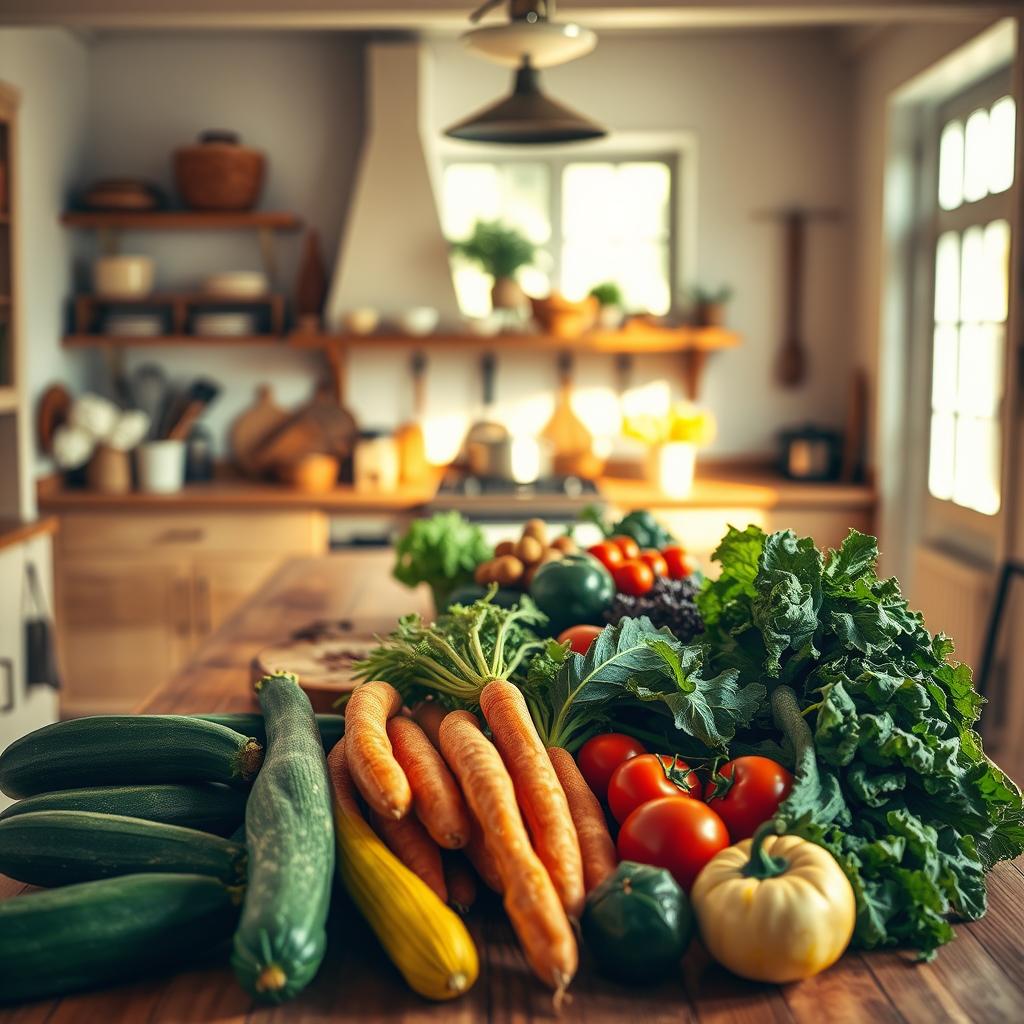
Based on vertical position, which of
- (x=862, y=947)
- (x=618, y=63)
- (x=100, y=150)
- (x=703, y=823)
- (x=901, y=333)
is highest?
(x=618, y=63)

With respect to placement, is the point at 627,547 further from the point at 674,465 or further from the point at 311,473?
the point at 311,473

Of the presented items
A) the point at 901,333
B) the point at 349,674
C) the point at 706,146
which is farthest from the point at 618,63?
the point at 349,674

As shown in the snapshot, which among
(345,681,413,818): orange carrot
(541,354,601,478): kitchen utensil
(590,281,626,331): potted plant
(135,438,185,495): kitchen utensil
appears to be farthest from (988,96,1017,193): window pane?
(135,438,185,495): kitchen utensil

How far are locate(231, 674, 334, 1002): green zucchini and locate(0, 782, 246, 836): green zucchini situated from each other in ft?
0.25

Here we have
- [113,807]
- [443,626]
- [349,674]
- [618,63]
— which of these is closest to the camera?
[113,807]

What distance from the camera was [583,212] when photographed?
203 inches

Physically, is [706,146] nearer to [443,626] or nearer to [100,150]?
[100,150]

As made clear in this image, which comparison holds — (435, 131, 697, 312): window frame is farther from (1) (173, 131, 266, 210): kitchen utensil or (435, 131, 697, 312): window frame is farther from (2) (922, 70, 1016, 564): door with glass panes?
(2) (922, 70, 1016, 564): door with glass panes

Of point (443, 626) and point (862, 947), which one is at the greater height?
point (443, 626)

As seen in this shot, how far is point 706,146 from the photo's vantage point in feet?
16.4

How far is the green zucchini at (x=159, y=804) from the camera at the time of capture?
1.24 meters

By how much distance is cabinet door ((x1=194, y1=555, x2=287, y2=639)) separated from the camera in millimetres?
4539

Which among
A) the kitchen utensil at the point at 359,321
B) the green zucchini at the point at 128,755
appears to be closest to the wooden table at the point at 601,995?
the green zucchini at the point at 128,755

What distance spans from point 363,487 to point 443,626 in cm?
307
